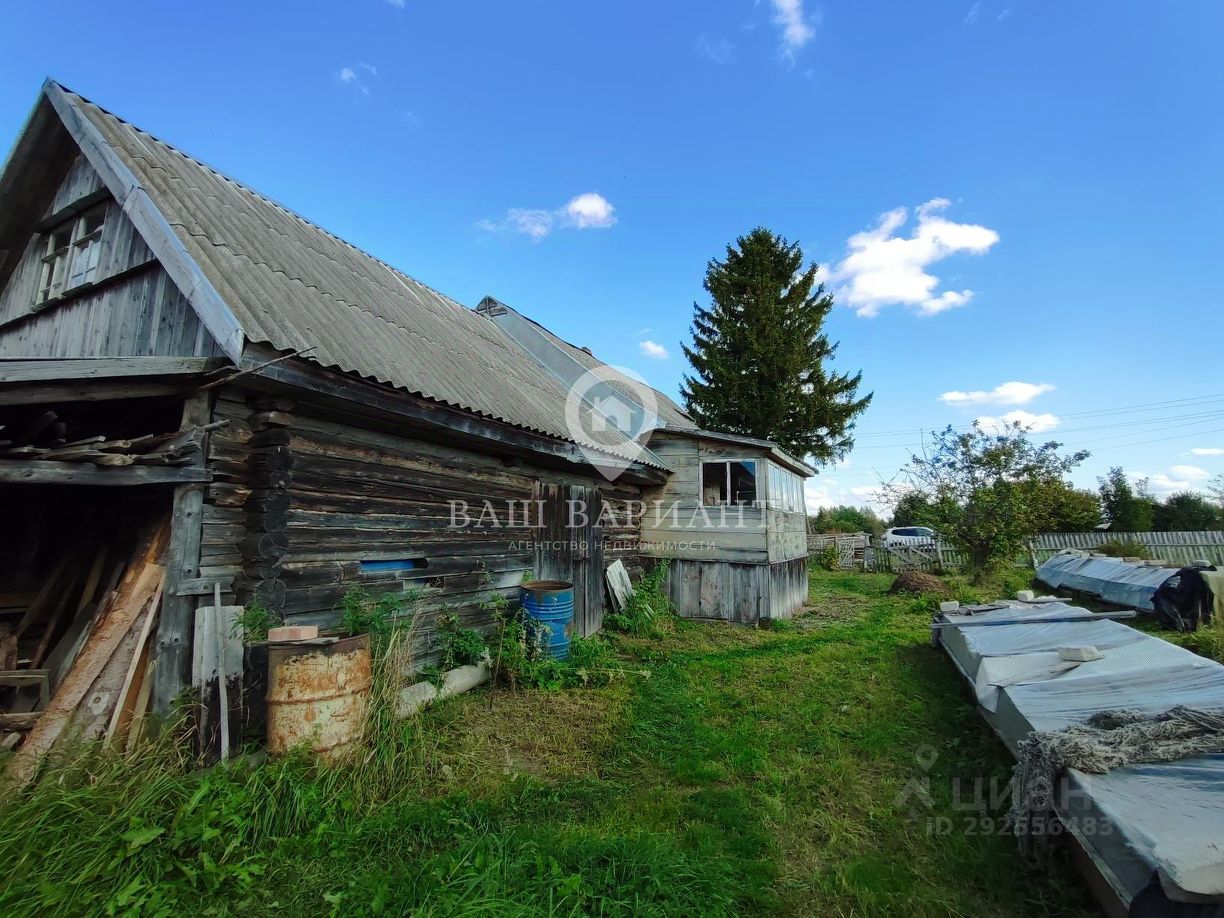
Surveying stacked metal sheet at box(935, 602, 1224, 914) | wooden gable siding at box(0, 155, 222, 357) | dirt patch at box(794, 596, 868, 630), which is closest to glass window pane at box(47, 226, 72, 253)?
wooden gable siding at box(0, 155, 222, 357)

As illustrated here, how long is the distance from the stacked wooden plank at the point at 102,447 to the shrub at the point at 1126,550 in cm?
2024

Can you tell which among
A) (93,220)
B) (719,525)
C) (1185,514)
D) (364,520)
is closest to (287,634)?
(364,520)

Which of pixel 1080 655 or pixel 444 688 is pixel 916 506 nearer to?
pixel 1080 655

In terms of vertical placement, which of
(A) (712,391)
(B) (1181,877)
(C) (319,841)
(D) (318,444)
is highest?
(A) (712,391)

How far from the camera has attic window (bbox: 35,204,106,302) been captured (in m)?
5.63

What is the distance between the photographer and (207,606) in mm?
3812

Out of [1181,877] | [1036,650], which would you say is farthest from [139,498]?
[1036,650]

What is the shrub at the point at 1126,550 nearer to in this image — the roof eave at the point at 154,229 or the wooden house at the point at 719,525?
the wooden house at the point at 719,525

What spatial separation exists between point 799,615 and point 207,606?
10213 mm

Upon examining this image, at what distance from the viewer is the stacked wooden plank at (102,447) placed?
3146mm

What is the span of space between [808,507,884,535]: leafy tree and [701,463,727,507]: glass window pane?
22.4 m

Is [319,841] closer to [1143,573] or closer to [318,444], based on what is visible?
[318,444]

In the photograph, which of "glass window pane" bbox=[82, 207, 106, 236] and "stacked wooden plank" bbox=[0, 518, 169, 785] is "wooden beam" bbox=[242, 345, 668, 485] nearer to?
"stacked wooden plank" bbox=[0, 518, 169, 785]

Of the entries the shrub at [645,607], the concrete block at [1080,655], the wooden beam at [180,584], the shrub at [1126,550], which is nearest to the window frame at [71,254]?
the wooden beam at [180,584]
